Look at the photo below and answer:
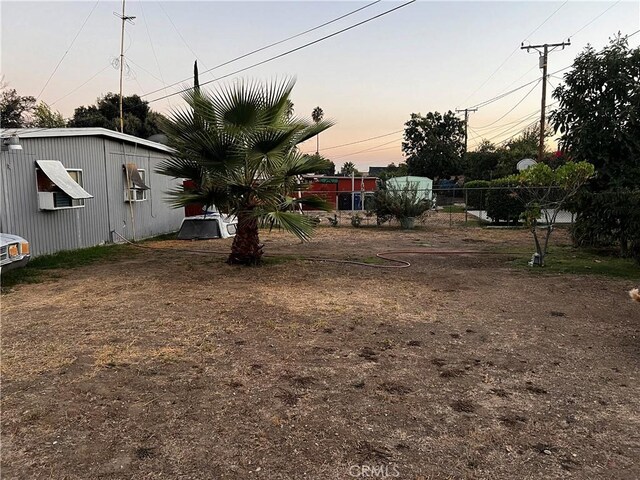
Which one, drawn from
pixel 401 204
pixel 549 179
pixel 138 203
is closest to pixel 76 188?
pixel 138 203

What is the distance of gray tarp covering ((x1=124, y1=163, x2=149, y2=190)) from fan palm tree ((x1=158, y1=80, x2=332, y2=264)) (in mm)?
4421

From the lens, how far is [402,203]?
15984 mm

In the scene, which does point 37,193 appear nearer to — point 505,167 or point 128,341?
point 128,341

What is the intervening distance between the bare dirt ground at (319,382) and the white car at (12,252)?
44cm

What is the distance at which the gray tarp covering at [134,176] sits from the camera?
38.4 feet

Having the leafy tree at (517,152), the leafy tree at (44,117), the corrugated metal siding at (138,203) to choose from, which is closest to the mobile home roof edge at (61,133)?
the corrugated metal siding at (138,203)

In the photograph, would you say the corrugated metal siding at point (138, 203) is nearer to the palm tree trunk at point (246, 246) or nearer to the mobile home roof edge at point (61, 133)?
the mobile home roof edge at point (61, 133)

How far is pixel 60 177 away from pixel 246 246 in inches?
163

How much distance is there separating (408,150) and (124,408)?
4620cm

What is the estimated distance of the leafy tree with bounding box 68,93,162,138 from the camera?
30531mm

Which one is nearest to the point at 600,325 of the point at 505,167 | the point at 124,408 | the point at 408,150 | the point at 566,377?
the point at 566,377

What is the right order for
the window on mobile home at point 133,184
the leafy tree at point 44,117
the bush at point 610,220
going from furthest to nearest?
the leafy tree at point 44,117, the window on mobile home at point 133,184, the bush at point 610,220

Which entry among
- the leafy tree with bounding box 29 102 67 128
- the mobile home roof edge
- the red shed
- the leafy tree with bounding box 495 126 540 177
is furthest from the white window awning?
the leafy tree with bounding box 495 126 540 177

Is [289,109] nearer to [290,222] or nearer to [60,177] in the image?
[290,222]
